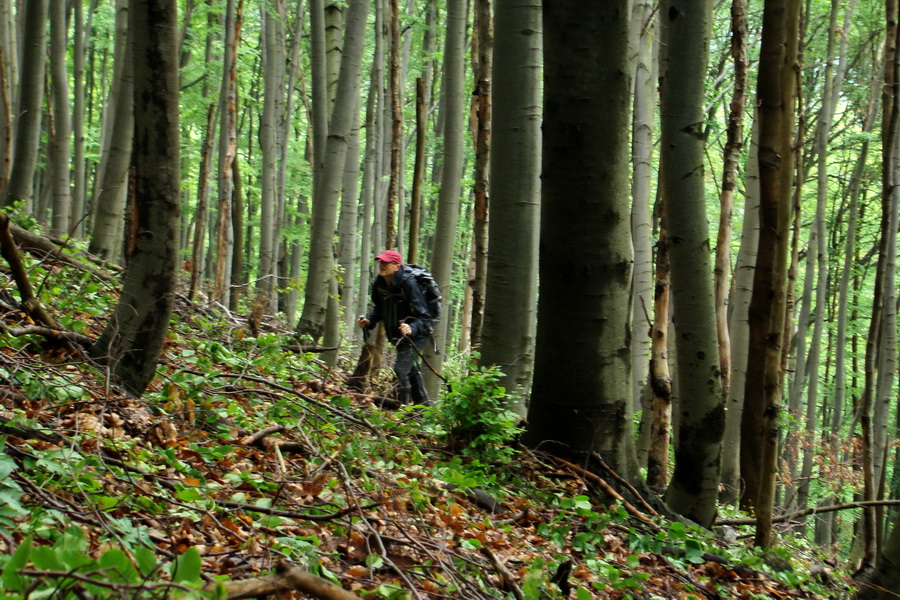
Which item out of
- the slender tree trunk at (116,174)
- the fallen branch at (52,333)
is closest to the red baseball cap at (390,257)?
the slender tree trunk at (116,174)

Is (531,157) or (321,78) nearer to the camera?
(531,157)

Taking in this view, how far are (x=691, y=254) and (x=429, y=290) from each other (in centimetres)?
309

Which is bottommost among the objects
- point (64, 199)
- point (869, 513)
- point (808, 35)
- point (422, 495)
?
point (869, 513)

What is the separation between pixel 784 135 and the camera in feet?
13.7

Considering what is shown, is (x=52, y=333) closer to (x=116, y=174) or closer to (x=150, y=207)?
(x=150, y=207)

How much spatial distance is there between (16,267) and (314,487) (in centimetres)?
208

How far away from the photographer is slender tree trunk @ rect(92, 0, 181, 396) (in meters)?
3.56

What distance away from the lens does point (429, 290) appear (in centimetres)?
762

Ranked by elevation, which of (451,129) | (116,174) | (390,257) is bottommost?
(390,257)

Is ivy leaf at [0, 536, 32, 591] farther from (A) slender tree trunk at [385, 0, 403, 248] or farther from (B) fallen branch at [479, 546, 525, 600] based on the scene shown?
(A) slender tree trunk at [385, 0, 403, 248]

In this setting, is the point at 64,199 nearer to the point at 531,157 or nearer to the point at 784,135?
the point at 531,157

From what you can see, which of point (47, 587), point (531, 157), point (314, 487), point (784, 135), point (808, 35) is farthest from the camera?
point (808, 35)

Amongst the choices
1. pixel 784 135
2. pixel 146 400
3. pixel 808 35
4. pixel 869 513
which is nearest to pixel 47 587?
pixel 146 400

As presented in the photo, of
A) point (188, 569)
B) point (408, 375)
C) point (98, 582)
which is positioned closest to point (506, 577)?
point (188, 569)
